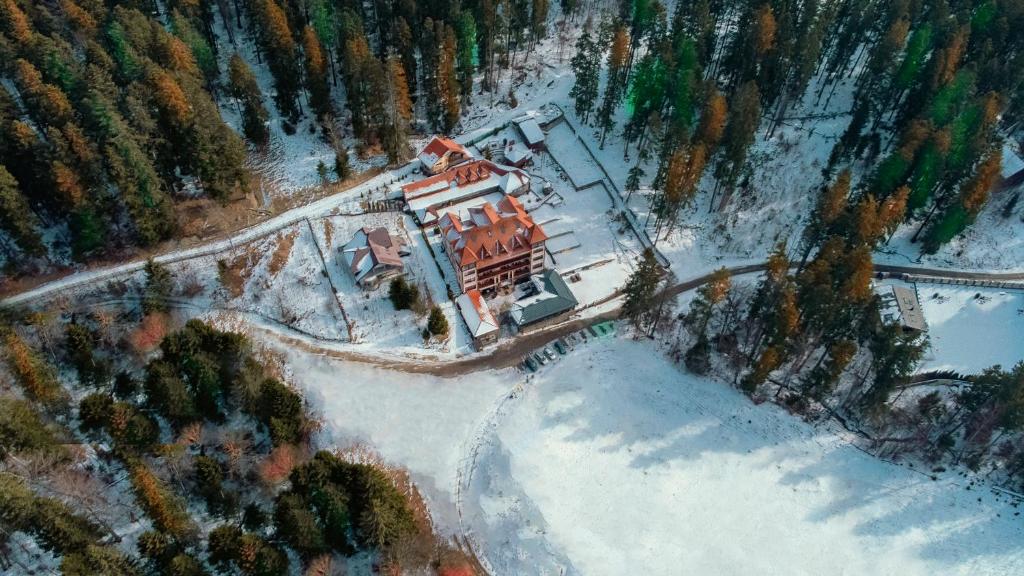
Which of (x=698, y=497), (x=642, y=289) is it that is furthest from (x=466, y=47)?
(x=698, y=497)

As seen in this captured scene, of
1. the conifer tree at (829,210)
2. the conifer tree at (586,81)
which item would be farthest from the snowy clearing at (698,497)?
the conifer tree at (586,81)

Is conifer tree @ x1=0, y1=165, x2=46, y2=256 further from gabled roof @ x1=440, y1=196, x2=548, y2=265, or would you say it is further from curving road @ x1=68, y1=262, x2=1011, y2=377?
gabled roof @ x1=440, y1=196, x2=548, y2=265

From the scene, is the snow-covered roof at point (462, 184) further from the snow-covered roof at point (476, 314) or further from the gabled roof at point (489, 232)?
the snow-covered roof at point (476, 314)

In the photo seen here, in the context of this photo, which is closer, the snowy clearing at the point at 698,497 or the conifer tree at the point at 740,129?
the snowy clearing at the point at 698,497

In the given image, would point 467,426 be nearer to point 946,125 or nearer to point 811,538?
point 811,538

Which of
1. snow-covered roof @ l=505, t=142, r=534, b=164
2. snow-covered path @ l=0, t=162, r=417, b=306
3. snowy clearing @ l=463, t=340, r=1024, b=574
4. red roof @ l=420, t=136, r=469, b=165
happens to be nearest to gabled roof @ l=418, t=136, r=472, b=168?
red roof @ l=420, t=136, r=469, b=165

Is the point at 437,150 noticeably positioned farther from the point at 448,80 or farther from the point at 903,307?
the point at 903,307
